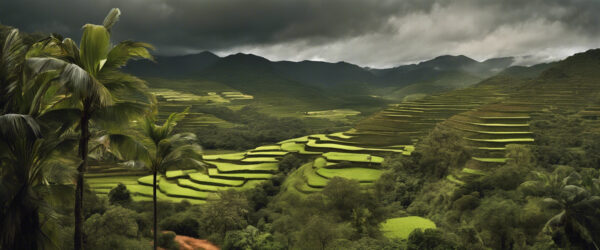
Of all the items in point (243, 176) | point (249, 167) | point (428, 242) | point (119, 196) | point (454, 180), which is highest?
point (428, 242)

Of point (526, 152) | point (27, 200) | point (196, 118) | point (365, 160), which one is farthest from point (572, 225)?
point (196, 118)

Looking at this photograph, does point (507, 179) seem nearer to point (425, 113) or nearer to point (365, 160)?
point (365, 160)

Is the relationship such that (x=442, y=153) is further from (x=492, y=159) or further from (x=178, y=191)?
(x=178, y=191)

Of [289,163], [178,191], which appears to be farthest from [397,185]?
[178,191]

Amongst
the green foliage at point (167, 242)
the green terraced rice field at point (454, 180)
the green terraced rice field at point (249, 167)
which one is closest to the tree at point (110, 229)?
the green foliage at point (167, 242)

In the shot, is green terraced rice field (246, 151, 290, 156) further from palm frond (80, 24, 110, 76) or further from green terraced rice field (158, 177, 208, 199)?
palm frond (80, 24, 110, 76)
